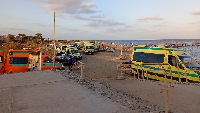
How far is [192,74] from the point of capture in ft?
34.8

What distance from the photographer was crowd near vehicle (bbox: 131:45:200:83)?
10.9 metres

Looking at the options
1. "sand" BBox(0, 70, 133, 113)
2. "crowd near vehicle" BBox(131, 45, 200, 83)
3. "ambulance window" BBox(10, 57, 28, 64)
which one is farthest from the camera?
"ambulance window" BBox(10, 57, 28, 64)

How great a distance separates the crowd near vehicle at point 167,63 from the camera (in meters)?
10.9

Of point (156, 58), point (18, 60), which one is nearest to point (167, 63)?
point (156, 58)

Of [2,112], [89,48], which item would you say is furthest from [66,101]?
[89,48]

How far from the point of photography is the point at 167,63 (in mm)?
11656

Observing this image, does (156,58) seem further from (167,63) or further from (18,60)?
(18,60)

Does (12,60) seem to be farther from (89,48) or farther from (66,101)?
(89,48)

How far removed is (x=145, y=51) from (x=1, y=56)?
37.9 ft

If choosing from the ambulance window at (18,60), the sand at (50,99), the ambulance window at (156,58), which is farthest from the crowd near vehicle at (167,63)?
the ambulance window at (18,60)

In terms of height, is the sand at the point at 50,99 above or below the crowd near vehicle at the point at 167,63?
below

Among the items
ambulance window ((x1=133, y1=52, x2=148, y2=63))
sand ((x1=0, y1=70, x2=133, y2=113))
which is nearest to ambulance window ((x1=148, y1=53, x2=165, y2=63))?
ambulance window ((x1=133, y1=52, x2=148, y2=63))

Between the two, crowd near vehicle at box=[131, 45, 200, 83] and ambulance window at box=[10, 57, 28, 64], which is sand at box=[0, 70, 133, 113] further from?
crowd near vehicle at box=[131, 45, 200, 83]

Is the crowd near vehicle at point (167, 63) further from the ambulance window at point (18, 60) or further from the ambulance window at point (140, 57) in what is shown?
the ambulance window at point (18, 60)
